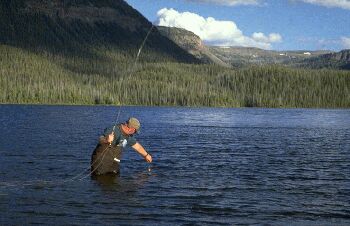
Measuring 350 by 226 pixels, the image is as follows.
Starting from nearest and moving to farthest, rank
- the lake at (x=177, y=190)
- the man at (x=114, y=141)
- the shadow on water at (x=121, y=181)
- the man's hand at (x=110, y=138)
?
the lake at (x=177, y=190), the shadow on water at (x=121, y=181), the man's hand at (x=110, y=138), the man at (x=114, y=141)

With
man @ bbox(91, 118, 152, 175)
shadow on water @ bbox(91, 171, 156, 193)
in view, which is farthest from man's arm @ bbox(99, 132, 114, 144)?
shadow on water @ bbox(91, 171, 156, 193)

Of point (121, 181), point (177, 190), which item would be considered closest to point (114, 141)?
point (121, 181)

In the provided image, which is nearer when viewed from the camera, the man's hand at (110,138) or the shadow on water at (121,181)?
the shadow on water at (121,181)

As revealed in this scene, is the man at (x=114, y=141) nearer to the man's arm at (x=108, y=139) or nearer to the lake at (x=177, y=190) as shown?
the man's arm at (x=108, y=139)

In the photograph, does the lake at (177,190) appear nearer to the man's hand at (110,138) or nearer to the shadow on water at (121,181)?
the shadow on water at (121,181)

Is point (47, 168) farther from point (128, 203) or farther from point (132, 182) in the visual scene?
point (128, 203)

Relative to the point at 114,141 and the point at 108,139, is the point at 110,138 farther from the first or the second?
the point at 114,141

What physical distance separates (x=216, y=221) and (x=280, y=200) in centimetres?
535

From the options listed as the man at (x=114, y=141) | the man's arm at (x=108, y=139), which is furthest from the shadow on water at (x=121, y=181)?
the man's arm at (x=108, y=139)

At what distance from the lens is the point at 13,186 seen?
88.4ft

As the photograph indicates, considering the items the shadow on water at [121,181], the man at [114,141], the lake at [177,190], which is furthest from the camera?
the man at [114,141]

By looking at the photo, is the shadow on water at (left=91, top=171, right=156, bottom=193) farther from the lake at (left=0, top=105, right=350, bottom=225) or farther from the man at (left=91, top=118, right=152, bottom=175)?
the man at (left=91, top=118, right=152, bottom=175)

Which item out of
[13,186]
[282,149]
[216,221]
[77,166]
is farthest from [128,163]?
[282,149]

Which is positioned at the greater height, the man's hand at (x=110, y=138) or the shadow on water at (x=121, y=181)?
the man's hand at (x=110, y=138)
